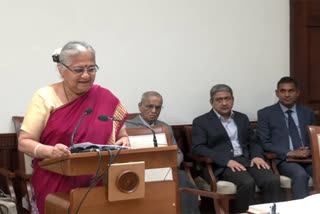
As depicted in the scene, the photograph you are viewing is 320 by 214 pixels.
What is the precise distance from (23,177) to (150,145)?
38.8 inches

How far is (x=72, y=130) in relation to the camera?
98.0 inches

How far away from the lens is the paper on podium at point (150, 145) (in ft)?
10.7

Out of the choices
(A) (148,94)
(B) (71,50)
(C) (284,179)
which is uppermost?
(B) (71,50)

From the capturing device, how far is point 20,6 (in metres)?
4.05

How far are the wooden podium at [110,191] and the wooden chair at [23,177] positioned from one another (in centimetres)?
135

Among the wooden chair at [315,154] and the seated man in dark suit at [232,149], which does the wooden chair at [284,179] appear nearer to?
the seated man in dark suit at [232,149]

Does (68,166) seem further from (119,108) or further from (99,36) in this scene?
(99,36)

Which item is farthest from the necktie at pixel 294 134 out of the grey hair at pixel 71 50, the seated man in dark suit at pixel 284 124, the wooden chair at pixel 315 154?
the grey hair at pixel 71 50

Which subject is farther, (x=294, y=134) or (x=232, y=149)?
(x=294, y=134)

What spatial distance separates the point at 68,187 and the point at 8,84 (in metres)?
1.76

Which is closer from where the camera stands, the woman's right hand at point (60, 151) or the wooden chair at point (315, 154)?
the woman's right hand at point (60, 151)

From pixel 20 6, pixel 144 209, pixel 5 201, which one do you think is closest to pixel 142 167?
pixel 144 209

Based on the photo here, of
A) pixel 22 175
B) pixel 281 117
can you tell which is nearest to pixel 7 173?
pixel 22 175

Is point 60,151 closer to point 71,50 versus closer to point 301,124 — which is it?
point 71,50
